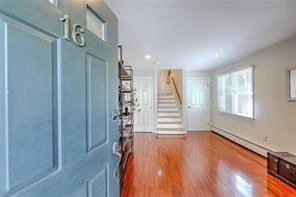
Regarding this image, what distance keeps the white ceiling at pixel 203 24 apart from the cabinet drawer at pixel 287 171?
2044 mm

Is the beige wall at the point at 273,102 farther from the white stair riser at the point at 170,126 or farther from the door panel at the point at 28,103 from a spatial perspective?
the door panel at the point at 28,103

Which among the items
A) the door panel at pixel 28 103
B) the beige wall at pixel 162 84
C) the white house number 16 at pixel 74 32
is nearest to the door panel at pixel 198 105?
the beige wall at pixel 162 84

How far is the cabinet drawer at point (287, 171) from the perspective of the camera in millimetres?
3758

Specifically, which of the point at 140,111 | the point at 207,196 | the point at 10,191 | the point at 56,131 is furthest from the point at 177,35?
the point at 140,111

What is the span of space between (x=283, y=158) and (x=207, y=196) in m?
1.54

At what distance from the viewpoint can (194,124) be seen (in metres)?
9.92

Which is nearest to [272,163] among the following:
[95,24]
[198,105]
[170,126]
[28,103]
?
[95,24]

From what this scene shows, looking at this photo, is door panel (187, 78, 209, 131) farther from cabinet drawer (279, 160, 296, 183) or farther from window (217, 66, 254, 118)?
cabinet drawer (279, 160, 296, 183)

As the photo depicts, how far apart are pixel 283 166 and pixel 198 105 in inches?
233

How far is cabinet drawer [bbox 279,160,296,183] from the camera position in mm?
3758

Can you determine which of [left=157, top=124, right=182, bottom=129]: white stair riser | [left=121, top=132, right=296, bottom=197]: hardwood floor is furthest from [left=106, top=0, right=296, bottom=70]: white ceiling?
[left=157, top=124, right=182, bottom=129]: white stair riser

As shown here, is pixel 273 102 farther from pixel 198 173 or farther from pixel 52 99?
pixel 52 99

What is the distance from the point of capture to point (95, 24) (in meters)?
1.43

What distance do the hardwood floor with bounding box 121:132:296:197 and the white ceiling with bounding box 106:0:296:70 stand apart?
7.54ft
